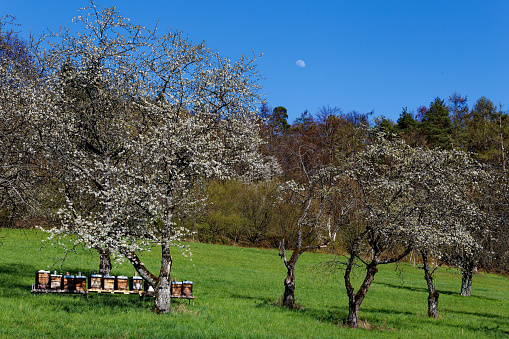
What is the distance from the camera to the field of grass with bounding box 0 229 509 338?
13.3 meters

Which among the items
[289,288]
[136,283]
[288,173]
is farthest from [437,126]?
[136,283]

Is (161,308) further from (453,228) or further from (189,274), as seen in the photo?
(189,274)

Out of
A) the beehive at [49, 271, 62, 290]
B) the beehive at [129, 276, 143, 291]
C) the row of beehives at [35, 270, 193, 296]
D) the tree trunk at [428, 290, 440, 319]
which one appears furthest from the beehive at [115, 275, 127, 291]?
the tree trunk at [428, 290, 440, 319]

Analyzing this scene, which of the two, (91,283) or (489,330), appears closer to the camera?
(91,283)

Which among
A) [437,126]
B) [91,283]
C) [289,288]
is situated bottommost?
[289,288]

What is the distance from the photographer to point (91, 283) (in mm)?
17094

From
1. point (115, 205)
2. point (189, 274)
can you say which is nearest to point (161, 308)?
point (115, 205)

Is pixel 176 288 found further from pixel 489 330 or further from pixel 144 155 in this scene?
pixel 489 330

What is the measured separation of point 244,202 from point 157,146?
40.1 metres

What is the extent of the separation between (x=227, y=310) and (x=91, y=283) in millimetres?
5220

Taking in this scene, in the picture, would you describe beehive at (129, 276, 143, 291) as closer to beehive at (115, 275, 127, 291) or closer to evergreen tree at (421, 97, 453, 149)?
beehive at (115, 275, 127, 291)

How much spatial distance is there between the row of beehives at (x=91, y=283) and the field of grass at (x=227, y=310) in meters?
0.42

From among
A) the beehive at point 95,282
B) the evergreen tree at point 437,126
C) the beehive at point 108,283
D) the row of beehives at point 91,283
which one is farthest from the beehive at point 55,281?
the evergreen tree at point 437,126

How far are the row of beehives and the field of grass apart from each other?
16.4 inches
